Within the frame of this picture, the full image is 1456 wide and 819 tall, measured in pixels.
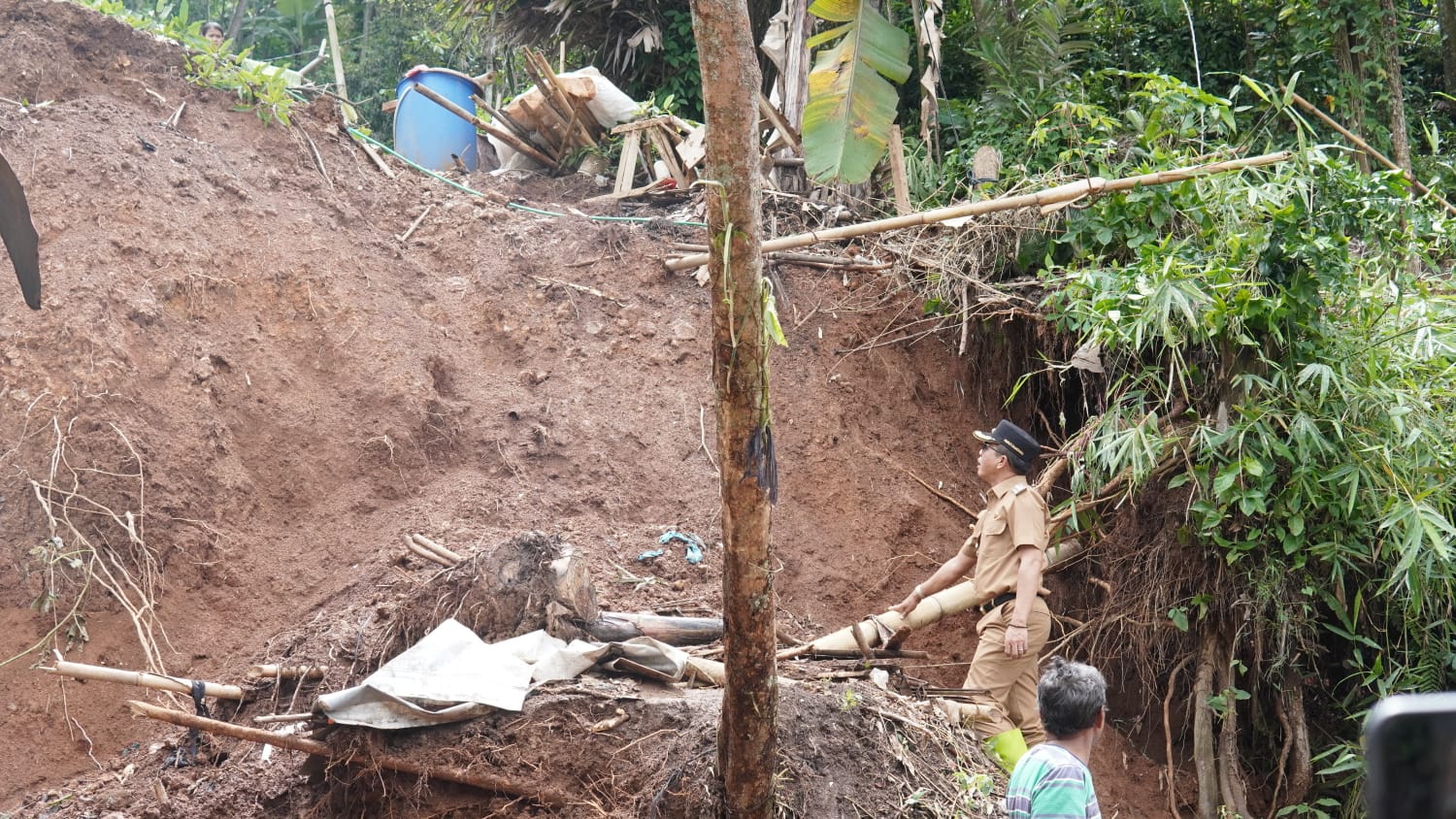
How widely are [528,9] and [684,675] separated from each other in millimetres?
6672

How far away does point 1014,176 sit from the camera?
7.11 m

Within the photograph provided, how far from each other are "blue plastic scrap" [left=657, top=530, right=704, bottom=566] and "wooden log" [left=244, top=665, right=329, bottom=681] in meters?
1.90

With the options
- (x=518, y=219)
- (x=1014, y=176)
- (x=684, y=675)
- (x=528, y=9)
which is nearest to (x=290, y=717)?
(x=684, y=675)

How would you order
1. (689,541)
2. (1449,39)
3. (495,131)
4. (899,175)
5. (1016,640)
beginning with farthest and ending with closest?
(1449,39), (495,131), (899,175), (689,541), (1016,640)

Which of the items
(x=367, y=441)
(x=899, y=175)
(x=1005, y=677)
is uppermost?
(x=899, y=175)

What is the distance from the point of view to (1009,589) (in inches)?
199

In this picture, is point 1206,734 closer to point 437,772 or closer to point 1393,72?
point 437,772

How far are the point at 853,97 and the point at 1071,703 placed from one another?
300cm

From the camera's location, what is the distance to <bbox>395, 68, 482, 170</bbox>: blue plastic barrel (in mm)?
9094

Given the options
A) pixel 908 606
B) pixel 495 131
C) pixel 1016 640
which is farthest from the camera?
pixel 495 131

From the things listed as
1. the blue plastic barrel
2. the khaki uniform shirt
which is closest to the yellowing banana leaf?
the khaki uniform shirt

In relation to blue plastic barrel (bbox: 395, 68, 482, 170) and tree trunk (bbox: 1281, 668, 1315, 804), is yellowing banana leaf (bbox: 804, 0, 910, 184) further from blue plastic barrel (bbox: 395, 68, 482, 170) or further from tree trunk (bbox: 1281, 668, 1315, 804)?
blue plastic barrel (bbox: 395, 68, 482, 170)

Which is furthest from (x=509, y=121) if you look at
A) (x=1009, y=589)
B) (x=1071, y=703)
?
(x=1071, y=703)

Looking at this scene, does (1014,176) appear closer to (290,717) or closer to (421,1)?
(290,717)
